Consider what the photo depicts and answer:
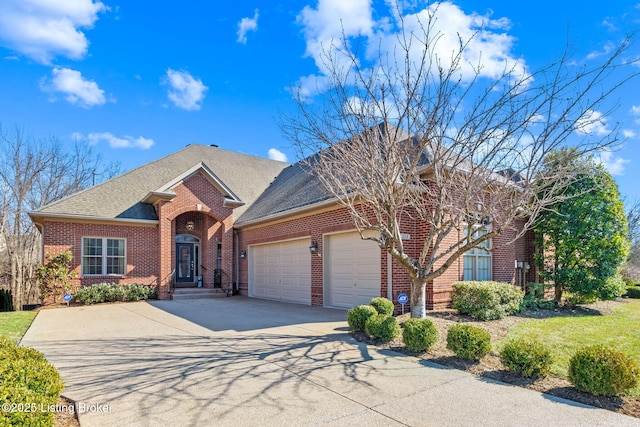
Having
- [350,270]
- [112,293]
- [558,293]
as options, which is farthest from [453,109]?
[112,293]

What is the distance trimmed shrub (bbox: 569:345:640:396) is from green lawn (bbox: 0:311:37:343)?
33.4ft

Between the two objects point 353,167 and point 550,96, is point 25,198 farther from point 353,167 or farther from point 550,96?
point 550,96

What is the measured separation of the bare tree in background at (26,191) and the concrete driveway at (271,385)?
1178cm

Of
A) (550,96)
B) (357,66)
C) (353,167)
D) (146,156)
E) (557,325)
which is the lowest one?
(557,325)

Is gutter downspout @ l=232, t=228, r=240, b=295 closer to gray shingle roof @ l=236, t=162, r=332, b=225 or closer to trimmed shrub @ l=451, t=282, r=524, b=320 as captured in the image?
gray shingle roof @ l=236, t=162, r=332, b=225

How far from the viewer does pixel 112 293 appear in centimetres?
1559

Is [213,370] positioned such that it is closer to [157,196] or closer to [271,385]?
[271,385]

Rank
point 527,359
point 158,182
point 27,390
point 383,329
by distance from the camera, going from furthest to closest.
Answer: point 158,182, point 383,329, point 527,359, point 27,390

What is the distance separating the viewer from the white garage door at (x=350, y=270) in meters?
11.3

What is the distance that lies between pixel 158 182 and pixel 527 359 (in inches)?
703

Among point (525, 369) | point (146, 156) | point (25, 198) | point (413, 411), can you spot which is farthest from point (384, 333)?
point (146, 156)

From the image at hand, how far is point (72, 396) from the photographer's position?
15.9ft

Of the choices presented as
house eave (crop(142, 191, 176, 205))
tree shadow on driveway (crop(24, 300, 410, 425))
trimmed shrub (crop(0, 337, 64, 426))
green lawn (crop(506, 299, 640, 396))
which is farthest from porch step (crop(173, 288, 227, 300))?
trimmed shrub (crop(0, 337, 64, 426))

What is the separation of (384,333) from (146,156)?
3075 cm
